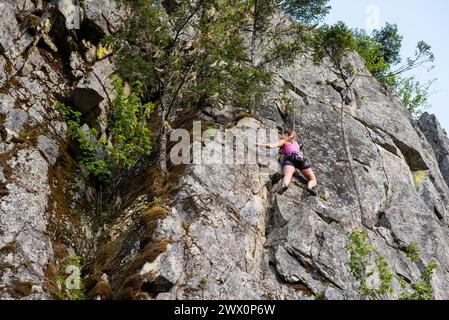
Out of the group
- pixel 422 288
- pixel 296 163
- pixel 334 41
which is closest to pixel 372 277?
pixel 422 288

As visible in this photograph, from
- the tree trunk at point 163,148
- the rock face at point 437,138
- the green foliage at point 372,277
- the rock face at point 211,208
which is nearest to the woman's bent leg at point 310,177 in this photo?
the rock face at point 211,208

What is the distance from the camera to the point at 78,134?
46.8 ft

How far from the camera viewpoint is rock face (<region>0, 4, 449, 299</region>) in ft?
33.8

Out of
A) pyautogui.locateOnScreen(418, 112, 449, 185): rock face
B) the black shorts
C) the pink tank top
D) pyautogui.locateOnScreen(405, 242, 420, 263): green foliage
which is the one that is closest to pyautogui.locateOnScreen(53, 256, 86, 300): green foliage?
the black shorts

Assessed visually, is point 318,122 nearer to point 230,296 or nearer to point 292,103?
point 292,103

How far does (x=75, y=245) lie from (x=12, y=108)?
4567 millimetres

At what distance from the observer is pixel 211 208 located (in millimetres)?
11742

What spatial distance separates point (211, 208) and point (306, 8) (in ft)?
41.0

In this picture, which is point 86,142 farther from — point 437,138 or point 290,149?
point 437,138

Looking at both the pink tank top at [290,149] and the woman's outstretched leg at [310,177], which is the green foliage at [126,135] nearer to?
the pink tank top at [290,149]

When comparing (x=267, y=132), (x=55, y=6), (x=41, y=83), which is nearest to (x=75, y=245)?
(x=41, y=83)

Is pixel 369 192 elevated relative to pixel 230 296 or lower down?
elevated

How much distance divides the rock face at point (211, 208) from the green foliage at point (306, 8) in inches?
163
